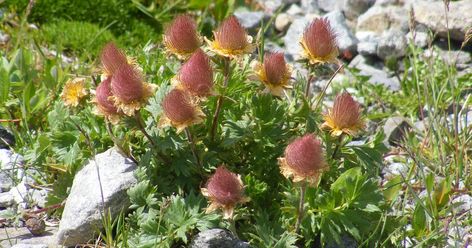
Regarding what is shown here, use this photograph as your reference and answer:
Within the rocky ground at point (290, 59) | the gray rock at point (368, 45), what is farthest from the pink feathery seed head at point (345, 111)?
the gray rock at point (368, 45)

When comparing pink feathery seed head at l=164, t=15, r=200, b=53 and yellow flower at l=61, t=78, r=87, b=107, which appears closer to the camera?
pink feathery seed head at l=164, t=15, r=200, b=53

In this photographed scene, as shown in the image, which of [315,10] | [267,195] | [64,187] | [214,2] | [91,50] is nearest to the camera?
[267,195]

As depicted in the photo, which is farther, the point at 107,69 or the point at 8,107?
the point at 8,107

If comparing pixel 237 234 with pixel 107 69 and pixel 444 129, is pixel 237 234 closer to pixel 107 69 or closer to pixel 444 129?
pixel 107 69

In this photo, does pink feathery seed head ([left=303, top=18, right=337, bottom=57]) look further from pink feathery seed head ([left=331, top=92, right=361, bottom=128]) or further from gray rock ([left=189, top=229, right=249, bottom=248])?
gray rock ([left=189, top=229, right=249, bottom=248])

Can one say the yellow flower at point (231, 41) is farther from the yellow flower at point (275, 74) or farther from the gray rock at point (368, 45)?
the gray rock at point (368, 45)

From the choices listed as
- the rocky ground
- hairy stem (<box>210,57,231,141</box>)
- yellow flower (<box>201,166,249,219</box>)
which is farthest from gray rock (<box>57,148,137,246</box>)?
yellow flower (<box>201,166,249,219</box>)

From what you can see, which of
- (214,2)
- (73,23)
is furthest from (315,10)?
(73,23)
